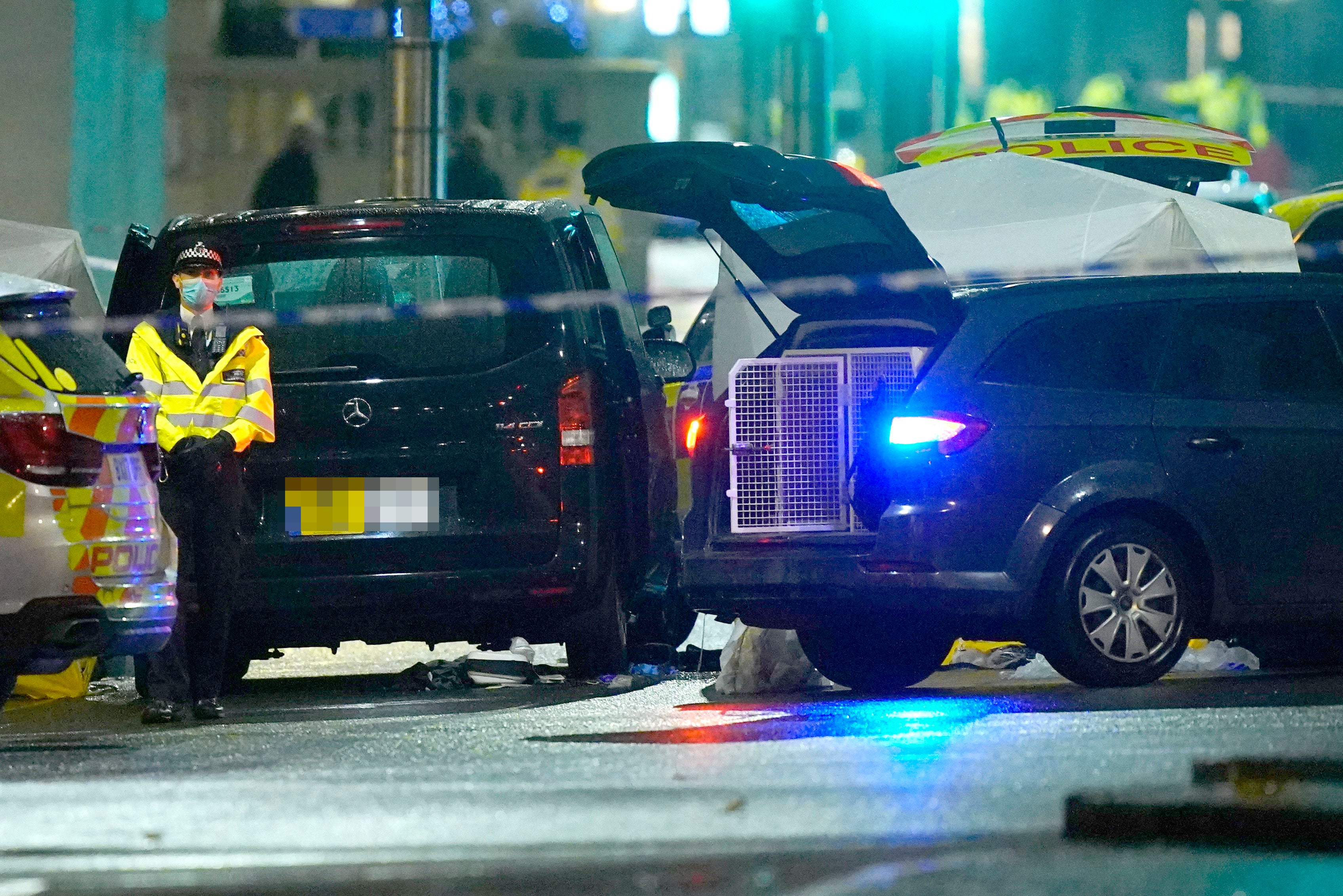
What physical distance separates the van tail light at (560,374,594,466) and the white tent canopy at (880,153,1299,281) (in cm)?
306

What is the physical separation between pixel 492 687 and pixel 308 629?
1.31 metres

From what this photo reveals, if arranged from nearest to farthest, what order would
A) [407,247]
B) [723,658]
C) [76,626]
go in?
[76,626] → [407,247] → [723,658]

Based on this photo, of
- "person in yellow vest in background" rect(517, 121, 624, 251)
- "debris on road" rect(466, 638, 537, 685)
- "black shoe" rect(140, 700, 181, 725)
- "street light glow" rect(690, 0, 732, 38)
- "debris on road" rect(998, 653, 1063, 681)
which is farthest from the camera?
"street light glow" rect(690, 0, 732, 38)

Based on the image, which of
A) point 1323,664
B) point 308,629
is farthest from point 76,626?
point 1323,664

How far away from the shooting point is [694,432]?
8.80 m

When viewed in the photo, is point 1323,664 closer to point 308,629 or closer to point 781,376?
point 781,376

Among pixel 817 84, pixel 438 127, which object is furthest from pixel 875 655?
pixel 817 84

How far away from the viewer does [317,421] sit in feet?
28.3

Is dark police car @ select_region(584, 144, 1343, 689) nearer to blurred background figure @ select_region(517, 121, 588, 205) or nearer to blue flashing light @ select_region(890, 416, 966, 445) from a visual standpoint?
blue flashing light @ select_region(890, 416, 966, 445)

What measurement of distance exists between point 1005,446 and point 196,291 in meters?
2.90

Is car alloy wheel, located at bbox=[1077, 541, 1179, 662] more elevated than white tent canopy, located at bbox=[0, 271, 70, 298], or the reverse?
white tent canopy, located at bbox=[0, 271, 70, 298]

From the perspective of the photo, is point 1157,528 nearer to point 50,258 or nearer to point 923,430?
point 923,430

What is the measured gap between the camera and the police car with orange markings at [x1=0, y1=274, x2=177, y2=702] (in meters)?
7.25

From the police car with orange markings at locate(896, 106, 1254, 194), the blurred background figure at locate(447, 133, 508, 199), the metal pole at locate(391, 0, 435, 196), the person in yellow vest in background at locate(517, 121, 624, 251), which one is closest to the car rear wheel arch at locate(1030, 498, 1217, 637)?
the police car with orange markings at locate(896, 106, 1254, 194)
